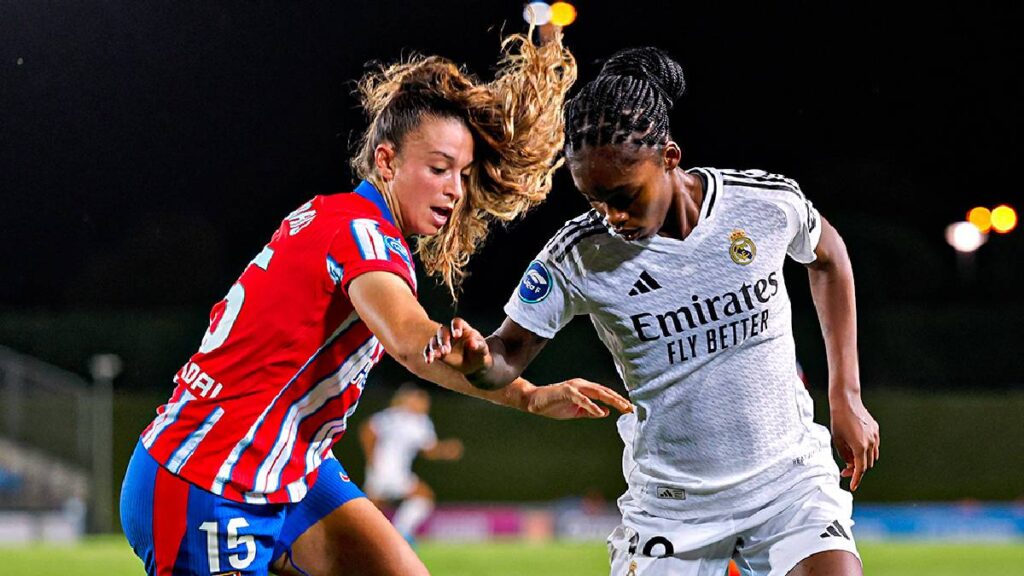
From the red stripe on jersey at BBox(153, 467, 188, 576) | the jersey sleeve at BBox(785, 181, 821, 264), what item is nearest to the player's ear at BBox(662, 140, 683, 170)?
the jersey sleeve at BBox(785, 181, 821, 264)

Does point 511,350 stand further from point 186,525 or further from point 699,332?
point 186,525

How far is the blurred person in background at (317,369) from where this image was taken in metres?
3.84

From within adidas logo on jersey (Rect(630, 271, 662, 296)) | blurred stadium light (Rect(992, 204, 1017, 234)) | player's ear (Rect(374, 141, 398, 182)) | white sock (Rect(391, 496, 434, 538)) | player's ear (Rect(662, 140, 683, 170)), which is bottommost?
adidas logo on jersey (Rect(630, 271, 662, 296))

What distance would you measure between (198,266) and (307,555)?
2597 cm

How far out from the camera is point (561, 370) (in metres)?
21.3

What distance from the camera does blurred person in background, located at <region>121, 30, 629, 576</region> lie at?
3840mm

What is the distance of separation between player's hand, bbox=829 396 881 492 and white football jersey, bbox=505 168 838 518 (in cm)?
16

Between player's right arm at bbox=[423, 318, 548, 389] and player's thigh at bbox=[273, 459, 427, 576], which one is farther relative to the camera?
player's thigh at bbox=[273, 459, 427, 576]

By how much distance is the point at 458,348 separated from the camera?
3.52 metres

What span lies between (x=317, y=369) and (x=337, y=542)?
75 cm

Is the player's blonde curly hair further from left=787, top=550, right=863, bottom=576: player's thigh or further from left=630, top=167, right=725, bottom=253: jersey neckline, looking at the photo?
left=787, top=550, right=863, bottom=576: player's thigh

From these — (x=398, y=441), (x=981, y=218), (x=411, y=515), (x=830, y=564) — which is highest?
(x=981, y=218)

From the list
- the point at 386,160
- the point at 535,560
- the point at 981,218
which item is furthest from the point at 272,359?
the point at 981,218

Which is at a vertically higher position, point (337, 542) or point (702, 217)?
point (702, 217)
